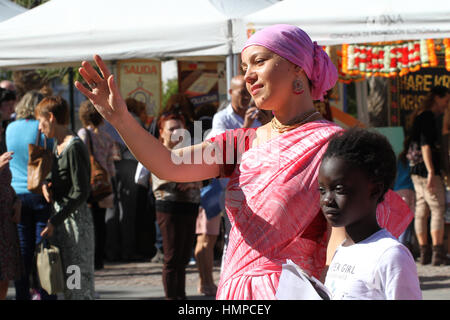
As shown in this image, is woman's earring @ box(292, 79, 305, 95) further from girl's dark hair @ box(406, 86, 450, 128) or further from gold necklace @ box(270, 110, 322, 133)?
girl's dark hair @ box(406, 86, 450, 128)

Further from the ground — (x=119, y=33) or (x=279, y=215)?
(x=119, y=33)

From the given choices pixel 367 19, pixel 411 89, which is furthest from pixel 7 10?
→ pixel 411 89

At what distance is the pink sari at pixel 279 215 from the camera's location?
2498 millimetres

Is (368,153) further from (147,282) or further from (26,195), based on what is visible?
(147,282)

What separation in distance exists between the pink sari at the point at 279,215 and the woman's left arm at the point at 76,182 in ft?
11.6

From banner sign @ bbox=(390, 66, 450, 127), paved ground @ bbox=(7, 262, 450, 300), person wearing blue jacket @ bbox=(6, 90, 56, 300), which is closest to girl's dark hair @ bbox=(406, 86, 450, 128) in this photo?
banner sign @ bbox=(390, 66, 450, 127)

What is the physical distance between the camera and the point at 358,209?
203cm

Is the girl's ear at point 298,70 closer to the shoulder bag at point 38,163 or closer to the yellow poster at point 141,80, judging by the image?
the shoulder bag at point 38,163

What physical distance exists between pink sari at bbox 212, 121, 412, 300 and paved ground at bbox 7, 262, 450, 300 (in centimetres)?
482

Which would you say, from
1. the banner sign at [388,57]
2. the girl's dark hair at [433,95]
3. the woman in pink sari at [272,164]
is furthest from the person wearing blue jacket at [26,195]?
the girl's dark hair at [433,95]

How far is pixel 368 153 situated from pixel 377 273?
34 centimetres

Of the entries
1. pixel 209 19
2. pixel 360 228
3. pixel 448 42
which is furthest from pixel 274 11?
pixel 360 228

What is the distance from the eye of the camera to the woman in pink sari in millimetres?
2494

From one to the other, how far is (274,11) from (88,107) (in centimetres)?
316
